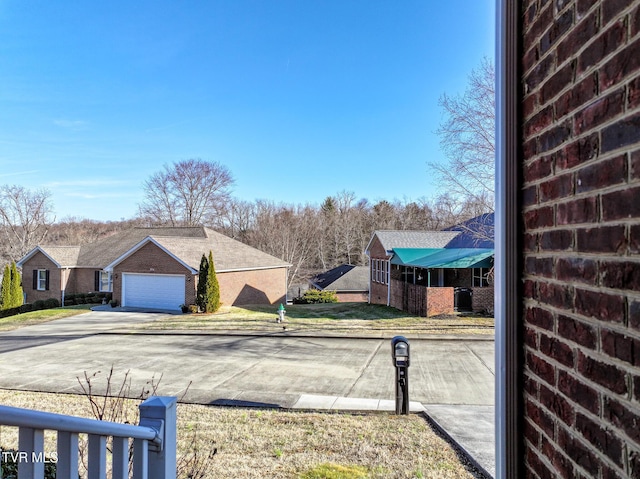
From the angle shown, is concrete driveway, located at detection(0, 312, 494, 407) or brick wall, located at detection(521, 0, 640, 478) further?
concrete driveway, located at detection(0, 312, 494, 407)

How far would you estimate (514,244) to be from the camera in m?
1.67

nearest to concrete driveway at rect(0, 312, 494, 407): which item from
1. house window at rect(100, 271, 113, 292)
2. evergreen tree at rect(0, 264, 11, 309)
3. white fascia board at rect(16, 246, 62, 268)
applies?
evergreen tree at rect(0, 264, 11, 309)

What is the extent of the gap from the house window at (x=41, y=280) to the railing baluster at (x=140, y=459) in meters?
30.6

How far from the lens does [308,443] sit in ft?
16.4

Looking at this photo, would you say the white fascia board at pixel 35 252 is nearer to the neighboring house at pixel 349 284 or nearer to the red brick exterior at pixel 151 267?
the red brick exterior at pixel 151 267

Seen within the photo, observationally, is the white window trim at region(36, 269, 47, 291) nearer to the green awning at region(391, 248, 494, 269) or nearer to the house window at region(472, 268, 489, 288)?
the green awning at region(391, 248, 494, 269)

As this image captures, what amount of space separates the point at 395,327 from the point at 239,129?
58.3 feet

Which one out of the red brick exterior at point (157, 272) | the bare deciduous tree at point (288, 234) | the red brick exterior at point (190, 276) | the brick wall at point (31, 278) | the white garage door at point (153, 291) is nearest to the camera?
the red brick exterior at point (190, 276)

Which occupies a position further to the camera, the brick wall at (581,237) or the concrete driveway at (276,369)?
the concrete driveway at (276,369)

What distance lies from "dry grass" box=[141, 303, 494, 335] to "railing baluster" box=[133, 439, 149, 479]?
41.0 ft

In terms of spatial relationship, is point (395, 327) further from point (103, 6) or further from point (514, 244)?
point (514, 244)

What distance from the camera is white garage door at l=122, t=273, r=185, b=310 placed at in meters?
23.2

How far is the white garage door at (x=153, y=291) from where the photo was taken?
914 inches

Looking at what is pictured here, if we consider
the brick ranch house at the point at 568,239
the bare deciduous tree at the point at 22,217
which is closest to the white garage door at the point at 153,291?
the bare deciduous tree at the point at 22,217
